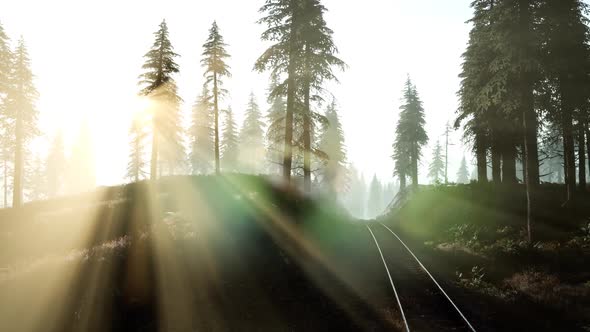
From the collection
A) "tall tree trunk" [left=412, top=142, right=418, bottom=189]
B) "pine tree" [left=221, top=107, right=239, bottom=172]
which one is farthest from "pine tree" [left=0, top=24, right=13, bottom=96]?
"tall tree trunk" [left=412, top=142, right=418, bottom=189]

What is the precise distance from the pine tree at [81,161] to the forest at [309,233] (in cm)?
2376

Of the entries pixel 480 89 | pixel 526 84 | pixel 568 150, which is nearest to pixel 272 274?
pixel 526 84

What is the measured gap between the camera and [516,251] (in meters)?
15.2

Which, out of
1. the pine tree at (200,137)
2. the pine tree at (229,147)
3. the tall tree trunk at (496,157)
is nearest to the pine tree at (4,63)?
the pine tree at (200,137)

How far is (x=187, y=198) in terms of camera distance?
23.0 meters

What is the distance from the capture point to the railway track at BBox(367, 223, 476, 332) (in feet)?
31.0

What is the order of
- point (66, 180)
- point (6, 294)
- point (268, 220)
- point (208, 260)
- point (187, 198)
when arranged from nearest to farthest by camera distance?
point (6, 294) < point (208, 260) < point (268, 220) < point (187, 198) < point (66, 180)

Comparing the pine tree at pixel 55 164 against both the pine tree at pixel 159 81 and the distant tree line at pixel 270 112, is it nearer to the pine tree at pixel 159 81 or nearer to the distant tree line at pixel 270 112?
the distant tree line at pixel 270 112

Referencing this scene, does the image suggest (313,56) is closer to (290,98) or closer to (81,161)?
(290,98)

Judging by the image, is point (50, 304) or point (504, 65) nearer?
point (50, 304)

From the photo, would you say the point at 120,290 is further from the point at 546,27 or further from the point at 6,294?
the point at 546,27

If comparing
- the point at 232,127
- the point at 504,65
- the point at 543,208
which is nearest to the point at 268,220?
the point at 504,65

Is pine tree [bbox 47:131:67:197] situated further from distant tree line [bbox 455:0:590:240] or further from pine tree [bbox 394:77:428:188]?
distant tree line [bbox 455:0:590:240]

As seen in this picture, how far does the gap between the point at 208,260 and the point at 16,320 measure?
193 inches
